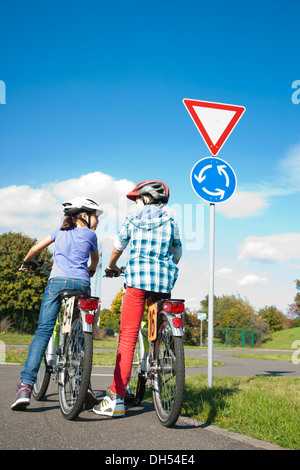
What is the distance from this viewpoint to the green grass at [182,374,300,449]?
3029 mm

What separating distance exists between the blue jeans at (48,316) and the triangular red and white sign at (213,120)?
2.62 m

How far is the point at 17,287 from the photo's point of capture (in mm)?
42812

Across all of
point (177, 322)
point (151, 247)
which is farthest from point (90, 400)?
point (151, 247)

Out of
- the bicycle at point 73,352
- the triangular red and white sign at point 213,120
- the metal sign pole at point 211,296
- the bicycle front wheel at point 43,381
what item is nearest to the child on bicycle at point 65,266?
the bicycle at point 73,352

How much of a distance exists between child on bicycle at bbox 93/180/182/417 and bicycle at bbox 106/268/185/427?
16 centimetres

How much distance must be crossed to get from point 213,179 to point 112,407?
3007 millimetres

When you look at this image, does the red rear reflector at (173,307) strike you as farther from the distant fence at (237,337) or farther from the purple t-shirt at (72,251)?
the distant fence at (237,337)

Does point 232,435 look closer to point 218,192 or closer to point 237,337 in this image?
point 218,192

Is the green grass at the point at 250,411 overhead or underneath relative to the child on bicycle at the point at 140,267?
underneath

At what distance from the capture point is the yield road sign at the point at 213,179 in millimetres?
5465

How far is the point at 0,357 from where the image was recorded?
995cm
